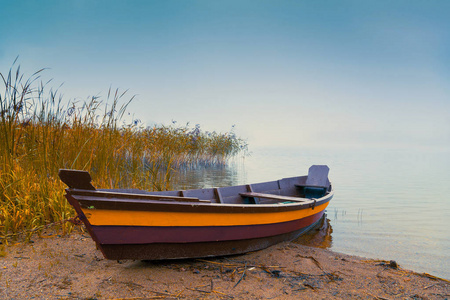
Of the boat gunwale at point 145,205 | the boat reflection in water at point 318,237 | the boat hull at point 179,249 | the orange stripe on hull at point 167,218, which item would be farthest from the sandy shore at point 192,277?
the boat reflection in water at point 318,237

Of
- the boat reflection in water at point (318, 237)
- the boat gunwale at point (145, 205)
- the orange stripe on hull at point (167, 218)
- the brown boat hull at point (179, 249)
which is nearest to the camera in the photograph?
the boat gunwale at point (145, 205)

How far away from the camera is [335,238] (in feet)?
20.6

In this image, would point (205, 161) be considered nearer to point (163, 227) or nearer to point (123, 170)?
point (123, 170)

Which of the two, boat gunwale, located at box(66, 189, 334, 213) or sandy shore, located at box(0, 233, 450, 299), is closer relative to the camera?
boat gunwale, located at box(66, 189, 334, 213)

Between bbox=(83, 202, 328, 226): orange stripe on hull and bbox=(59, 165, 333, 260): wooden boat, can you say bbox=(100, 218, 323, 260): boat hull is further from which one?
bbox=(83, 202, 328, 226): orange stripe on hull

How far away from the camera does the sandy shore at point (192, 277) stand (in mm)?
3014

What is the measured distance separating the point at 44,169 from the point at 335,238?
223 inches

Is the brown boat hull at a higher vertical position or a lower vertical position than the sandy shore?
higher

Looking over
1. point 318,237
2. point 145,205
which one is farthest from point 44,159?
point 318,237

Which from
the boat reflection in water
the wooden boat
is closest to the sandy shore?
the wooden boat

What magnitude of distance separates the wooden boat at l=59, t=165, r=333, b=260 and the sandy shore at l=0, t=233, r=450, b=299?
0.25m

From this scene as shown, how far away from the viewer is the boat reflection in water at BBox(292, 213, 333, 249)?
5.75m

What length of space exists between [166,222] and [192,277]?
707 millimetres

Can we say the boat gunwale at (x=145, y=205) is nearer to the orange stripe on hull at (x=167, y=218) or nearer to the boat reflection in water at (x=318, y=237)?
the orange stripe on hull at (x=167, y=218)
